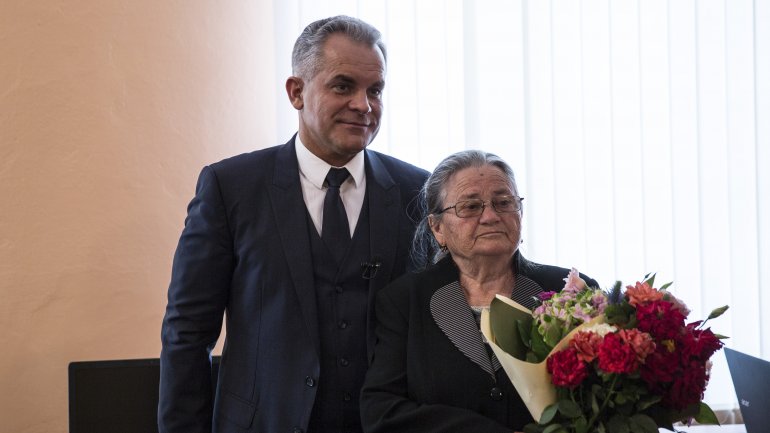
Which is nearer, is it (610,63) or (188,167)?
(188,167)

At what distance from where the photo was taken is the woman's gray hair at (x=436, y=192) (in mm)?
2285

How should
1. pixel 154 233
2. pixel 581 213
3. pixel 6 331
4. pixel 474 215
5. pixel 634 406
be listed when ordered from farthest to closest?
pixel 581 213, pixel 154 233, pixel 6 331, pixel 474 215, pixel 634 406

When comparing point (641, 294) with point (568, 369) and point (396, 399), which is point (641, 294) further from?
point (396, 399)

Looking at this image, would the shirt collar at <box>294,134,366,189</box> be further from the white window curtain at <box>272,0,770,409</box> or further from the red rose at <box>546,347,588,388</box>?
the white window curtain at <box>272,0,770,409</box>

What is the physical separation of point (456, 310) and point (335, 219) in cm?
41

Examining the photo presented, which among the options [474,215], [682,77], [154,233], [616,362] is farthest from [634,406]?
[682,77]

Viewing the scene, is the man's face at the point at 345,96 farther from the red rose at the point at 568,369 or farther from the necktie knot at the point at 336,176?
the red rose at the point at 568,369

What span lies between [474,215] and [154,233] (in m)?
1.59

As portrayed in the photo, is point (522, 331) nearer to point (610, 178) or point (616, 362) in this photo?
point (616, 362)

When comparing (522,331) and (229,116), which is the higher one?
(229,116)

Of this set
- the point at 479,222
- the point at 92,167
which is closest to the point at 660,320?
the point at 479,222

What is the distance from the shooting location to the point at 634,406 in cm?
182

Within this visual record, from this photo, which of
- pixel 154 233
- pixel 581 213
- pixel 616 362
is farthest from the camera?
pixel 581 213

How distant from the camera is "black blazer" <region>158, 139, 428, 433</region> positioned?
218 centimetres
